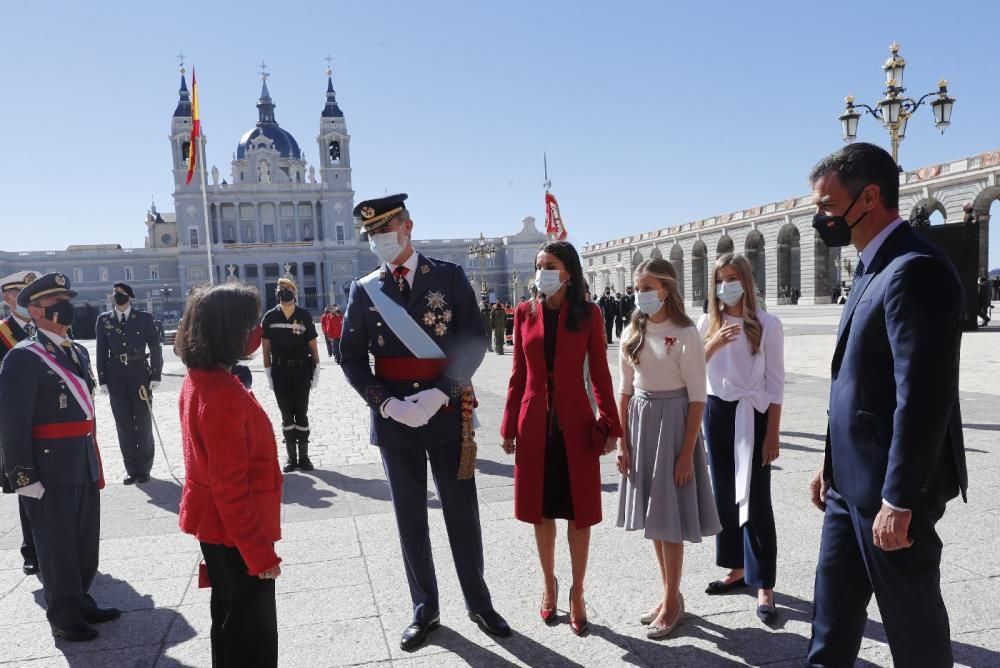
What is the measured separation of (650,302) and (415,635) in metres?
1.93

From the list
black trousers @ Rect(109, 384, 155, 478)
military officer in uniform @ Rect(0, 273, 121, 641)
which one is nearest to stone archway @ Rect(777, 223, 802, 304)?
black trousers @ Rect(109, 384, 155, 478)

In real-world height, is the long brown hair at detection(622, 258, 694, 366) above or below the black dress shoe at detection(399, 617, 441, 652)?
above

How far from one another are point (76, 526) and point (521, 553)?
8.04 ft

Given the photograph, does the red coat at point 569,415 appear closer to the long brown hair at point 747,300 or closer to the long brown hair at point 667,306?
the long brown hair at point 667,306

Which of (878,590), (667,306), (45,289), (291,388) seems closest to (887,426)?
(878,590)

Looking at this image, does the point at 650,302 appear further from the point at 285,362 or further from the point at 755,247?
the point at 755,247

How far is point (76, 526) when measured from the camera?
3.53 metres

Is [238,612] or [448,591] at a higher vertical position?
[238,612]

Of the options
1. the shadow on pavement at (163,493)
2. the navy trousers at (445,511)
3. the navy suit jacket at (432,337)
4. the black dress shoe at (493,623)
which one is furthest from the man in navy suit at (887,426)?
the shadow on pavement at (163,493)

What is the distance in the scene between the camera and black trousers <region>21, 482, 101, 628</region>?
3.33 m

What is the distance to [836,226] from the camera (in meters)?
2.31

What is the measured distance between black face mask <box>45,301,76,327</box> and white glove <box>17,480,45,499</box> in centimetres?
86

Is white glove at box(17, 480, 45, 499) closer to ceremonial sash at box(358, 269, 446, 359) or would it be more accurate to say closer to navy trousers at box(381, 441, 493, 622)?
navy trousers at box(381, 441, 493, 622)

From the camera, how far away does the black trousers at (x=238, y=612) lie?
96.7 inches
